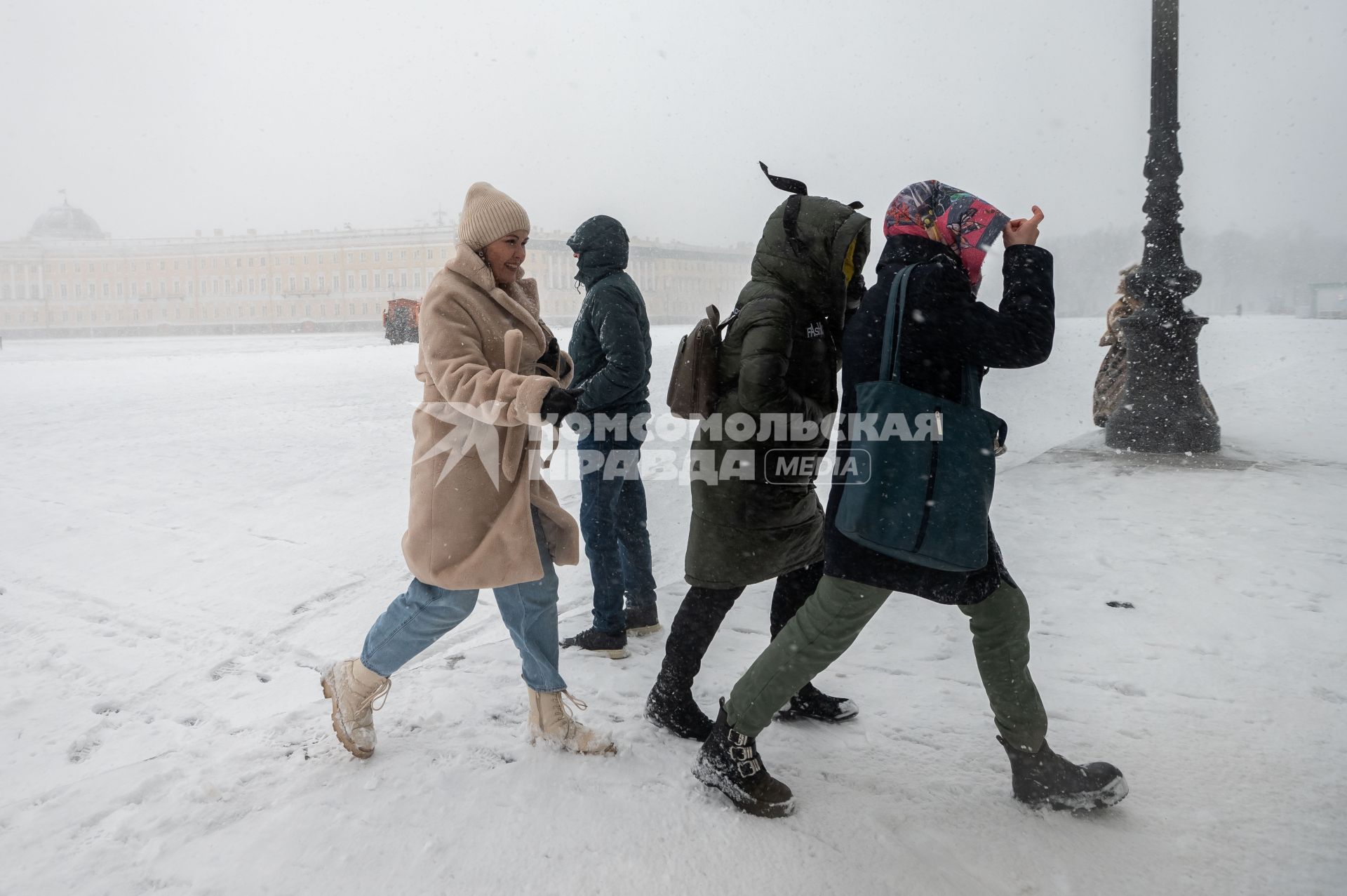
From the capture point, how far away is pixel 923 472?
1.98 meters

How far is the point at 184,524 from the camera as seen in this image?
17.5ft

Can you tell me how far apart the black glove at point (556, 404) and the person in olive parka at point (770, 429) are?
1.57 ft

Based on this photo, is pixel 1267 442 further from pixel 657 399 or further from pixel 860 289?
pixel 860 289

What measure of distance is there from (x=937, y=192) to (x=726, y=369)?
2.37 ft

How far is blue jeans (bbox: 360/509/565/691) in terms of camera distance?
92.2 inches

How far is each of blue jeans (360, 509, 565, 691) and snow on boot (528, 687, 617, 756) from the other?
3cm

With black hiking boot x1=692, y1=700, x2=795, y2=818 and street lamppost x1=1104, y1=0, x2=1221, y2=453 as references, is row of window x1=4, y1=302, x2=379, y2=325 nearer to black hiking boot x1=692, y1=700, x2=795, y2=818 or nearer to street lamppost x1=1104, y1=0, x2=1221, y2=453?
street lamppost x1=1104, y1=0, x2=1221, y2=453

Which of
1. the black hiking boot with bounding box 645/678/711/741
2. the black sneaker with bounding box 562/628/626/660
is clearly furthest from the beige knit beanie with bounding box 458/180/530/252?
the black sneaker with bounding box 562/628/626/660

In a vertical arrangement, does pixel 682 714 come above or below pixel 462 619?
below

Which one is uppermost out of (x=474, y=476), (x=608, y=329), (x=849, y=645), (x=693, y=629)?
(x=608, y=329)

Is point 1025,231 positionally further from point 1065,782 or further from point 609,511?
point 609,511

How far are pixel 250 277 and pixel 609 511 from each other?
3014 inches

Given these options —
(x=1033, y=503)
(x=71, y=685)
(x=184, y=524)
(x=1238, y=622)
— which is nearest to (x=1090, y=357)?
(x=1033, y=503)

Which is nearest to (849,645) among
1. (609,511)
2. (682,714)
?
(682,714)
